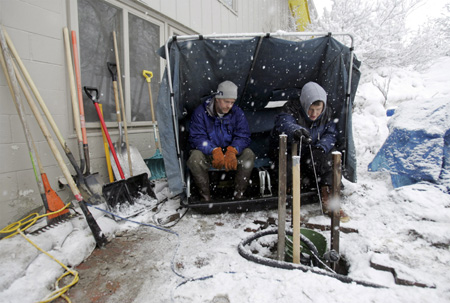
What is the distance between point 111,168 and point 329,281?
2780 millimetres

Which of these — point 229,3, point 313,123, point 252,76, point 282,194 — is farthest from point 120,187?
point 229,3

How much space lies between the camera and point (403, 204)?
2.63 meters

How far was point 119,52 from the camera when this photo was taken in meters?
3.56

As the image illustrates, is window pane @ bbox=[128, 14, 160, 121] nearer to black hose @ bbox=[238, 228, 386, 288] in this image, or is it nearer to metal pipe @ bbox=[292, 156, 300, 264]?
black hose @ bbox=[238, 228, 386, 288]

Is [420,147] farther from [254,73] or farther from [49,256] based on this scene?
[49,256]

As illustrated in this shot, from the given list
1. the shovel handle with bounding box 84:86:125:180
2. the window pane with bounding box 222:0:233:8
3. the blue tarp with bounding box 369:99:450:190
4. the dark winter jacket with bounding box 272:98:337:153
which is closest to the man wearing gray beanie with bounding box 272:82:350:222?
the dark winter jacket with bounding box 272:98:337:153

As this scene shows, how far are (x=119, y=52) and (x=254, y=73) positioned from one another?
1.91 m

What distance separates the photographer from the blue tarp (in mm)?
2916

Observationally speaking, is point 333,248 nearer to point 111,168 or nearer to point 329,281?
point 329,281

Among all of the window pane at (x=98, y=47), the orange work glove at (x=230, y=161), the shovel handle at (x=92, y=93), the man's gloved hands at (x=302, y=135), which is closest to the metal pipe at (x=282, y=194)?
the man's gloved hands at (x=302, y=135)

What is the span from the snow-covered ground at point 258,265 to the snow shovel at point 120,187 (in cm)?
21

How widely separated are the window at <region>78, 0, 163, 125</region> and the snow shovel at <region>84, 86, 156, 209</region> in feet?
0.59

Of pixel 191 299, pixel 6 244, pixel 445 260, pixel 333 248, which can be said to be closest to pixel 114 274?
pixel 191 299

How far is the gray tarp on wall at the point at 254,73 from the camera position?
2662 mm
